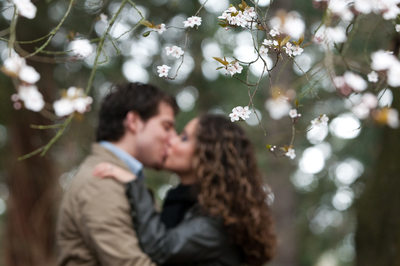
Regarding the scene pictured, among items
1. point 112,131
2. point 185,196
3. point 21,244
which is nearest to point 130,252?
point 185,196

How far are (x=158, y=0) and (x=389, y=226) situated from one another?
3857mm

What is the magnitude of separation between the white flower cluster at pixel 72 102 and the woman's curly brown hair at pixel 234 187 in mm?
1063

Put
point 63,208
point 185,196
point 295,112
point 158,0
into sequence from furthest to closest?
1. point 158,0
2. point 185,196
3. point 63,208
4. point 295,112

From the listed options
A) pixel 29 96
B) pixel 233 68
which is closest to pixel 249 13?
pixel 233 68

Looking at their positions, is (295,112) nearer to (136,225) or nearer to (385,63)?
→ (385,63)

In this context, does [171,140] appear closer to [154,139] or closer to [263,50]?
[154,139]

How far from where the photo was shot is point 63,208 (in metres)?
2.22

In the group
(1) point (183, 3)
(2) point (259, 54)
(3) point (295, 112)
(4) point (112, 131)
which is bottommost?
(1) point (183, 3)

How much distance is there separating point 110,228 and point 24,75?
36.3 inches

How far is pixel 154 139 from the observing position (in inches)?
103

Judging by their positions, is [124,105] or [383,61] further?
[124,105]

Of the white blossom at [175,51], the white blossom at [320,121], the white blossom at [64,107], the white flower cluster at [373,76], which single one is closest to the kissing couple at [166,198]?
the white blossom at [64,107]

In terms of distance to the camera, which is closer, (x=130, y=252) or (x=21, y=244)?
(x=130, y=252)

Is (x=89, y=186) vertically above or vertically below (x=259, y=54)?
below
